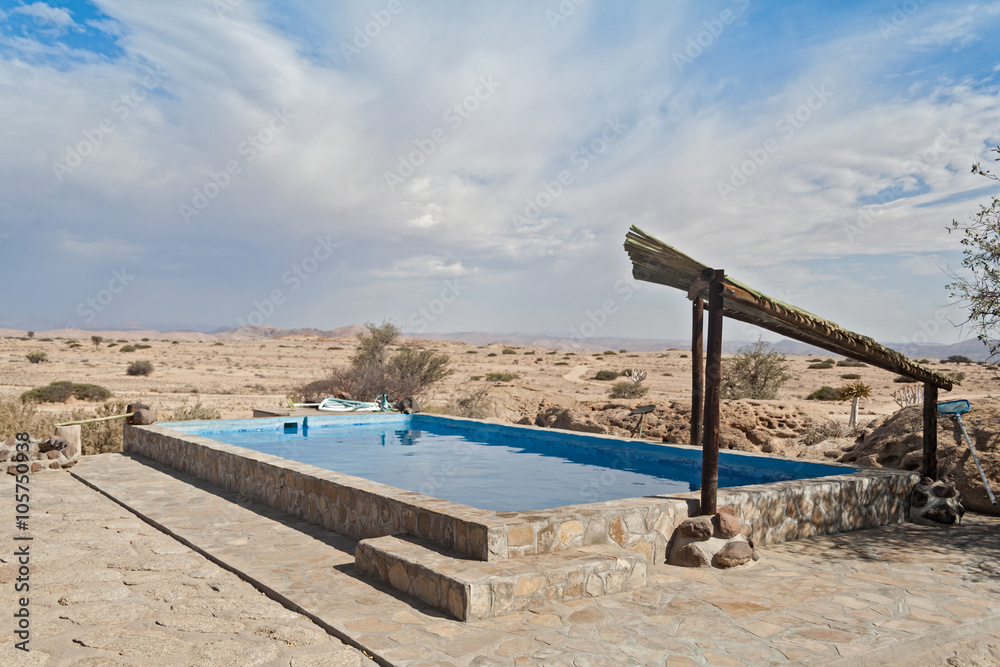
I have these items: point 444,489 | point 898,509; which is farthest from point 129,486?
point 898,509

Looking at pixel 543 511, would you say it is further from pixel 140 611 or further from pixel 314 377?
Answer: pixel 314 377

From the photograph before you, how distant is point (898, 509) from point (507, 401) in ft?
42.2

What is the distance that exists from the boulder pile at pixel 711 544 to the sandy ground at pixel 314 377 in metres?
9.69

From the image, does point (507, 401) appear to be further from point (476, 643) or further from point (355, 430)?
point (476, 643)

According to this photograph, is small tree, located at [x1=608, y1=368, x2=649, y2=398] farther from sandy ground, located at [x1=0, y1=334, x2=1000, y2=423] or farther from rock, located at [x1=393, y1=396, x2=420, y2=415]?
rock, located at [x1=393, y1=396, x2=420, y2=415]

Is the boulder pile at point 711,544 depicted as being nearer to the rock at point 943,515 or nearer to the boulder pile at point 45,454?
the rock at point 943,515

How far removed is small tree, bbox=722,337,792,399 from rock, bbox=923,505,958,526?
13.6 m

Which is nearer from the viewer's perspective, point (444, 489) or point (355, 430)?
point (444, 489)

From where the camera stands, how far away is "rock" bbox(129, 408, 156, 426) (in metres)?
11.8

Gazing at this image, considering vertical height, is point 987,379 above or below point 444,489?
above

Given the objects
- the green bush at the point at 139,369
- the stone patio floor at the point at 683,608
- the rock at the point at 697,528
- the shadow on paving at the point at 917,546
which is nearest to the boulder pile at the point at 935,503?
the shadow on paving at the point at 917,546

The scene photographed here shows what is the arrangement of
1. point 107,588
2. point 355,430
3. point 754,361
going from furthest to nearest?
point 754,361, point 355,430, point 107,588

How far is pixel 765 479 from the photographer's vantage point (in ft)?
29.4

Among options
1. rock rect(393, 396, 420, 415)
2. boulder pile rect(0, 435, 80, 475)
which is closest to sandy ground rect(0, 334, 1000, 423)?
rock rect(393, 396, 420, 415)
